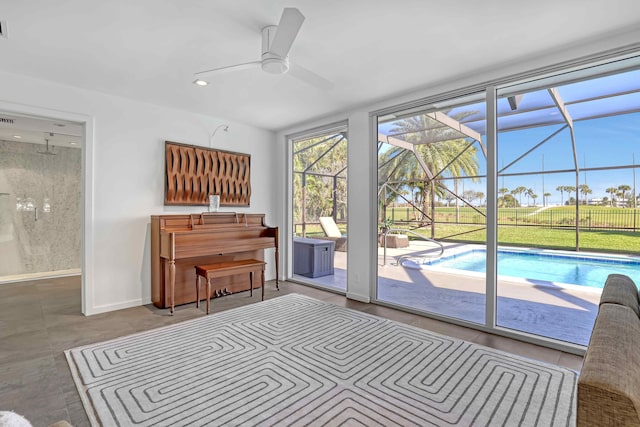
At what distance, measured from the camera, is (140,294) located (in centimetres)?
397

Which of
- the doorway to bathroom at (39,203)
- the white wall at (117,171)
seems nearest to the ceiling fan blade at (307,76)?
the white wall at (117,171)

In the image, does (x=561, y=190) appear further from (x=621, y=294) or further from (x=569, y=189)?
(x=621, y=294)

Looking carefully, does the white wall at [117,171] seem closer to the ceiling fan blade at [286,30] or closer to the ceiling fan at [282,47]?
the ceiling fan at [282,47]

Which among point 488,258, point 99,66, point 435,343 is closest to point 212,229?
point 99,66

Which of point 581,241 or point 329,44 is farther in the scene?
point 581,241

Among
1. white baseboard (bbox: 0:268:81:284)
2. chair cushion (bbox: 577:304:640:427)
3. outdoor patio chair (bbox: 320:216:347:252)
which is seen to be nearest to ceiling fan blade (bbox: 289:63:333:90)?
chair cushion (bbox: 577:304:640:427)

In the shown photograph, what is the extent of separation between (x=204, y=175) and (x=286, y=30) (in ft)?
9.45

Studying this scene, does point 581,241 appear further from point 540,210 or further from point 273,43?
point 273,43

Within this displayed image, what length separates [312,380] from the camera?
219cm

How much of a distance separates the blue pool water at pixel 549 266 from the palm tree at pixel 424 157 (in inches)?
38.1

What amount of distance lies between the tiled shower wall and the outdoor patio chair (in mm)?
4670

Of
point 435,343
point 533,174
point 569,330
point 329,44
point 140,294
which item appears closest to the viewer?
point 329,44

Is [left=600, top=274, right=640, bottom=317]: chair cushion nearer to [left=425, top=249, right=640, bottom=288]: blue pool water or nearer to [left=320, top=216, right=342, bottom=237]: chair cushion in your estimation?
[left=425, top=249, right=640, bottom=288]: blue pool water

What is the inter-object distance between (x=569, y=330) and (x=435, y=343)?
141 centimetres
